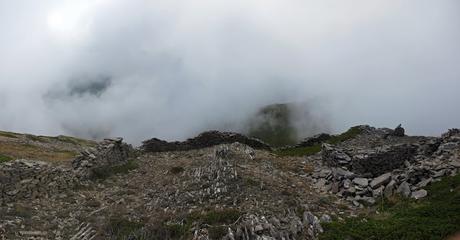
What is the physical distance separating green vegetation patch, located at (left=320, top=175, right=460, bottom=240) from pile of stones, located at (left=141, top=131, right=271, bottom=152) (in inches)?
1079

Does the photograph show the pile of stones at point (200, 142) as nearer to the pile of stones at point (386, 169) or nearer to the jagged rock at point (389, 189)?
the pile of stones at point (386, 169)

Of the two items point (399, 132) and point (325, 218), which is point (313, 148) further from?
point (325, 218)

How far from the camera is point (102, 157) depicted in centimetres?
4012

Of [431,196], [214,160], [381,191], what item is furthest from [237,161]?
[431,196]

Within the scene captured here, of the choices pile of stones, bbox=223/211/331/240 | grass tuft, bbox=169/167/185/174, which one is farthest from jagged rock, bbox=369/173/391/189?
grass tuft, bbox=169/167/185/174

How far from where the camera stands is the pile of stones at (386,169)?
94.9ft

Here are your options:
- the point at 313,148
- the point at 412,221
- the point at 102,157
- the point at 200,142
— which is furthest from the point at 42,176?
the point at 313,148

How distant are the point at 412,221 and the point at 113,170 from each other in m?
24.0

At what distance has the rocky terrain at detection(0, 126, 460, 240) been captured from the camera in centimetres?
2419

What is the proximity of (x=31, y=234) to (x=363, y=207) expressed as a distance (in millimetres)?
18008

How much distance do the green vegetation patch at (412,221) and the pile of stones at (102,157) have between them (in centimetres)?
2090

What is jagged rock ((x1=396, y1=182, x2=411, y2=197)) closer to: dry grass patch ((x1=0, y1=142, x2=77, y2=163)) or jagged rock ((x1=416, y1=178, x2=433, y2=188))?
jagged rock ((x1=416, y1=178, x2=433, y2=188))

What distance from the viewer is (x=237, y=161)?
37.8 metres

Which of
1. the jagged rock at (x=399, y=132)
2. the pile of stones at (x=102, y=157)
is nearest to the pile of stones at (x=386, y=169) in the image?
the jagged rock at (x=399, y=132)
